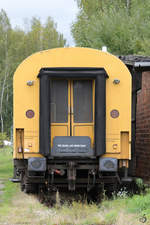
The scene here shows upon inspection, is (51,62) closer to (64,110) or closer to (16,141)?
(64,110)

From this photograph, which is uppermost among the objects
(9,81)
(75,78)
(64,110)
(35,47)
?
(35,47)

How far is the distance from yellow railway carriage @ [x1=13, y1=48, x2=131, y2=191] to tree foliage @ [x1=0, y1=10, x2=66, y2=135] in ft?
102

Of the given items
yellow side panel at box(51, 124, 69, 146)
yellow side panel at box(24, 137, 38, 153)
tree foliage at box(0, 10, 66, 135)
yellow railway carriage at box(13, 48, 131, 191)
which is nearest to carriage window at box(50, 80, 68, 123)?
yellow railway carriage at box(13, 48, 131, 191)

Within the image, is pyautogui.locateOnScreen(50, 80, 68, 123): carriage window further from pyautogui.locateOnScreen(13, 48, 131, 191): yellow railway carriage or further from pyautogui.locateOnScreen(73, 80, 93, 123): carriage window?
pyautogui.locateOnScreen(73, 80, 93, 123): carriage window

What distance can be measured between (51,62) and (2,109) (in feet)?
114

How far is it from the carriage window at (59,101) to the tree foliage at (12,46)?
31.2m

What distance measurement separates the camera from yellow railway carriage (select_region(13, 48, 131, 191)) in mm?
8000

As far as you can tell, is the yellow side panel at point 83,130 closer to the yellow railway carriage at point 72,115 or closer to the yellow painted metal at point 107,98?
the yellow railway carriage at point 72,115

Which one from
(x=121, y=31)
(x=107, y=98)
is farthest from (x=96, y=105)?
(x=121, y=31)

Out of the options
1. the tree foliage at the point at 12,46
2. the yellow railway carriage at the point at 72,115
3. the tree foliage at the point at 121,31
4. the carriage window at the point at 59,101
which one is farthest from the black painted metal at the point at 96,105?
the tree foliage at the point at 12,46

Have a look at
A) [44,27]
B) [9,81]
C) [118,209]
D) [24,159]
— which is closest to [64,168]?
[24,159]

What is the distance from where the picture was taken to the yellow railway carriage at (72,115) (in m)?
8.00

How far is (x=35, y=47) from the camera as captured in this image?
41.4 metres

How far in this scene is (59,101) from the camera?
844 cm
